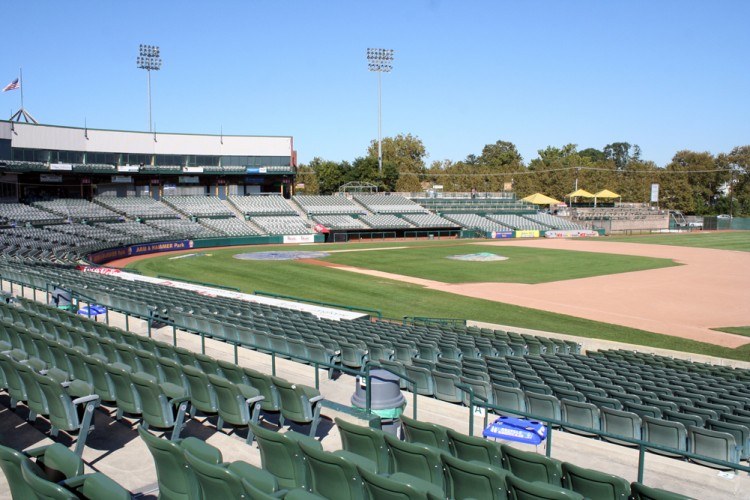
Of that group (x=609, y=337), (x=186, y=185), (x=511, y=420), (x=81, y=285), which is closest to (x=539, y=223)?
(x=186, y=185)

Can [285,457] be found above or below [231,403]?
above

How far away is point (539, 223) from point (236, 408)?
91387mm

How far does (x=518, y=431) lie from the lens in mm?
8883

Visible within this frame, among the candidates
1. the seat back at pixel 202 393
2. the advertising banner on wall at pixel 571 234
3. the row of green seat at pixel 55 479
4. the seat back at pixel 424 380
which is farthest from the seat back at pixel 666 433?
the advertising banner on wall at pixel 571 234

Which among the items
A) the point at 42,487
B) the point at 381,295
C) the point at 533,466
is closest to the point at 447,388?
the point at 533,466

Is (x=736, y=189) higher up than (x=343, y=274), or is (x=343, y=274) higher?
(x=736, y=189)

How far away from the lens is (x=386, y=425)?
8.85 meters

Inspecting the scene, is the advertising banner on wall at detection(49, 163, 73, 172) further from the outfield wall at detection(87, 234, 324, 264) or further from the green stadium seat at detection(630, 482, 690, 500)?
the green stadium seat at detection(630, 482, 690, 500)

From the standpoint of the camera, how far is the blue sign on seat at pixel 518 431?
28.6ft

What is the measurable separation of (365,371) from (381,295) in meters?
26.3

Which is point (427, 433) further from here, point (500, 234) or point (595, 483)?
point (500, 234)

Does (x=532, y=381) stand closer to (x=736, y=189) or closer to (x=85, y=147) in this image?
(x=85, y=147)

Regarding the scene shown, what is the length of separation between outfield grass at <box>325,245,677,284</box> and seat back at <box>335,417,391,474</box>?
120 feet

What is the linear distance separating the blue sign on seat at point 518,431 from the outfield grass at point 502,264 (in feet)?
112
